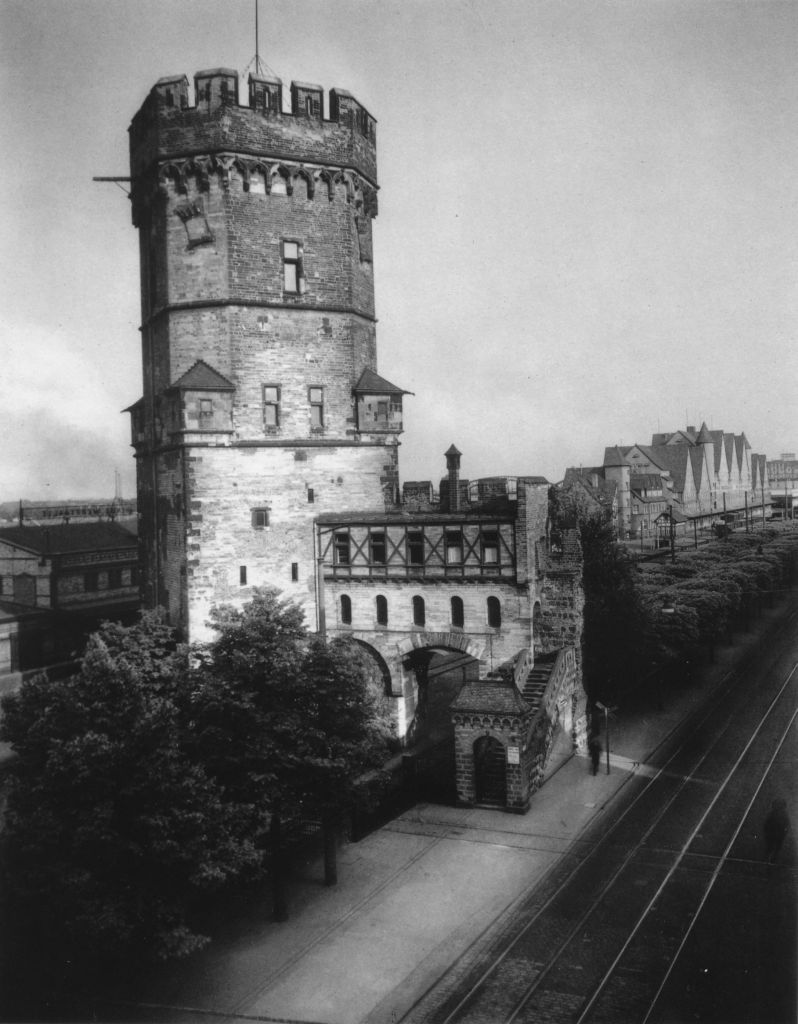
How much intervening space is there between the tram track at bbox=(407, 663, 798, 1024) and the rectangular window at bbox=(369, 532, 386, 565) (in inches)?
526

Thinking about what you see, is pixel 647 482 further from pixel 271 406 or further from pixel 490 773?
pixel 490 773

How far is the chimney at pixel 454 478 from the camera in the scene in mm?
34969

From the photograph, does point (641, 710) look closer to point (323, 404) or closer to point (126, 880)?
point (323, 404)

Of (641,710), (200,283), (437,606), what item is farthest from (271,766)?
(641,710)

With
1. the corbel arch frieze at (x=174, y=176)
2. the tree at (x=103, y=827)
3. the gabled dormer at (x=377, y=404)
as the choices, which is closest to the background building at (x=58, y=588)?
the gabled dormer at (x=377, y=404)

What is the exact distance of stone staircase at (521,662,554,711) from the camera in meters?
29.6

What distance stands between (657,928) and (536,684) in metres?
12.1

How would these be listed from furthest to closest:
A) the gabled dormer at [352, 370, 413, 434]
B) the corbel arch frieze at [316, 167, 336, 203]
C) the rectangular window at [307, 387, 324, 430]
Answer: the gabled dormer at [352, 370, 413, 434], the rectangular window at [307, 387, 324, 430], the corbel arch frieze at [316, 167, 336, 203]

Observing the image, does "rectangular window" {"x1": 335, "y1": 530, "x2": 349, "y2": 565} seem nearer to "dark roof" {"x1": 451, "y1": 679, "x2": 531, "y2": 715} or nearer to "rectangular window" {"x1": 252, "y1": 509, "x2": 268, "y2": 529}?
"rectangular window" {"x1": 252, "y1": 509, "x2": 268, "y2": 529}

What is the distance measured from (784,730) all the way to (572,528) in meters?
13.9

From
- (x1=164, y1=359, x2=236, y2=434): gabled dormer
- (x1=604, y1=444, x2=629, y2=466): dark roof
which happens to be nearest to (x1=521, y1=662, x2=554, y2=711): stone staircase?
(x1=164, y1=359, x2=236, y2=434): gabled dormer

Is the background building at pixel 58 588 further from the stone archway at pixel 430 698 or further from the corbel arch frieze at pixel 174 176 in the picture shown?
the corbel arch frieze at pixel 174 176

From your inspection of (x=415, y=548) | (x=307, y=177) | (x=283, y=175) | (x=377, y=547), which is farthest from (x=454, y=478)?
(x=283, y=175)

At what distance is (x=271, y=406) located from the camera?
34.4 metres
